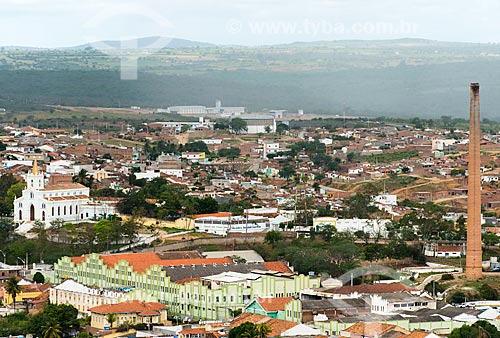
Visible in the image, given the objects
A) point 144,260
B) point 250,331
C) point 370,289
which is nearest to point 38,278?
point 144,260

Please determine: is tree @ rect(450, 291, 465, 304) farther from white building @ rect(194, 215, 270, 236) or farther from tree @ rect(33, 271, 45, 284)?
white building @ rect(194, 215, 270, 236)

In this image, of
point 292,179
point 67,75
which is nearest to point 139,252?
point 292,179

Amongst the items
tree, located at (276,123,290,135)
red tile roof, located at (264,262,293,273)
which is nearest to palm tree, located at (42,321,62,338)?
red tile roof, located at (264,262,293,273)

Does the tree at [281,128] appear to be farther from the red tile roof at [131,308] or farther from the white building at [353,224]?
the red tile roof at [131,308]

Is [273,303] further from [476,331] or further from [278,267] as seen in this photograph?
[278,267]

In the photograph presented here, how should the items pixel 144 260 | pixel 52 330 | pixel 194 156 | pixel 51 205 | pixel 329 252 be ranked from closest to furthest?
pixel 52 330, pixel 144 260, pixel 329 252, pixel 51 205, pixel 194 156

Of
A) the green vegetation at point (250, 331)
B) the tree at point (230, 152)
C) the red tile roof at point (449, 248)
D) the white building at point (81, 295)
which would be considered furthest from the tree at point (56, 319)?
the tree at point (230, 152)
